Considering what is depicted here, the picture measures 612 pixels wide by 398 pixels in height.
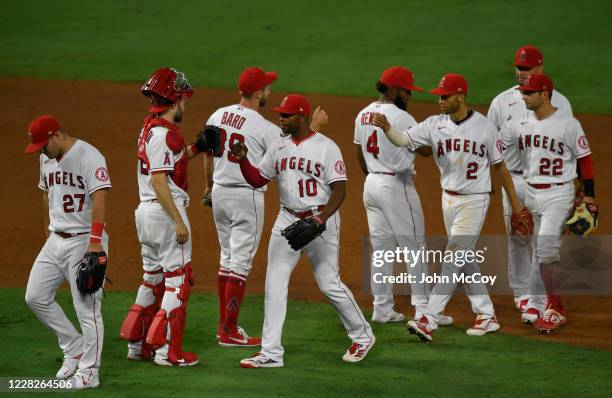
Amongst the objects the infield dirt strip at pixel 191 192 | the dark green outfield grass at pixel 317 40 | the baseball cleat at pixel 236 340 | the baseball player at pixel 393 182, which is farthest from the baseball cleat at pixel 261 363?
the dark green outfield grass at pixel 317 40

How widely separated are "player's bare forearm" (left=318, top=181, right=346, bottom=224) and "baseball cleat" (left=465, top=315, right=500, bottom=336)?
6.18 ft

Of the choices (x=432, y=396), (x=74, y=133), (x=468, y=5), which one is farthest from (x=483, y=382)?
(x=468, y=5)

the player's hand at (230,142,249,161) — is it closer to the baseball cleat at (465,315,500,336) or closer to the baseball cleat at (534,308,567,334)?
the baseball cleat at (465,315,500,336)

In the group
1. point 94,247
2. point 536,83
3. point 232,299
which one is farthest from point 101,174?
point 536,83

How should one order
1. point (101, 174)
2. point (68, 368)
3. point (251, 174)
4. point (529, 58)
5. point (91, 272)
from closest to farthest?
point (91, 272) → point (101, 174) → point (68, 368) → point (251, 174) → point (529, 58)

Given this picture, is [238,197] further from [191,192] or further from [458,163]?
[191,192]

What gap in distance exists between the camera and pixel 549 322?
938 centimetres

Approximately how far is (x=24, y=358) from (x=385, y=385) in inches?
108

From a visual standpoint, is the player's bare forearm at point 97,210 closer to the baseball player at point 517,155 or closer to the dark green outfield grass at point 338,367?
the dark green outfield grass at point 338,367

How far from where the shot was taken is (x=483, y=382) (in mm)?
8000

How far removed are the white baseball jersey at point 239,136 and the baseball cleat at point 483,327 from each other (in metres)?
2.20

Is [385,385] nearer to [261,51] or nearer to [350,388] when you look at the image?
[350,388]

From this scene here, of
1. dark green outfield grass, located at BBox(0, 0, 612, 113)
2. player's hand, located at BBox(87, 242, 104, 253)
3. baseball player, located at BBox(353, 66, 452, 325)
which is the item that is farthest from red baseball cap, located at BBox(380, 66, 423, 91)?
dark green outfield grass, located at BBox(0, 0, 612, 113)

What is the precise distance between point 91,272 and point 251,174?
1596 millimetres
